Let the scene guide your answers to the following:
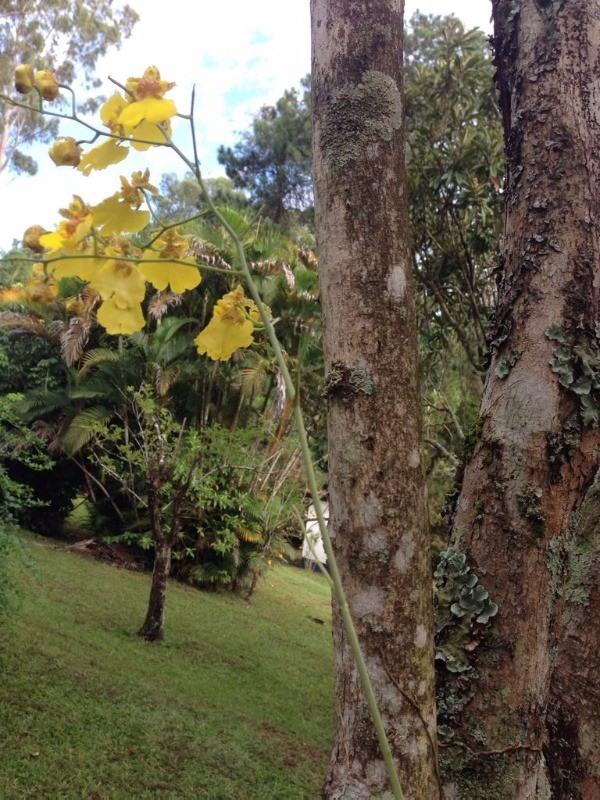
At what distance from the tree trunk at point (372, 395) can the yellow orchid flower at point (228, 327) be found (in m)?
0.30

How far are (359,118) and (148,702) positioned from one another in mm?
4189

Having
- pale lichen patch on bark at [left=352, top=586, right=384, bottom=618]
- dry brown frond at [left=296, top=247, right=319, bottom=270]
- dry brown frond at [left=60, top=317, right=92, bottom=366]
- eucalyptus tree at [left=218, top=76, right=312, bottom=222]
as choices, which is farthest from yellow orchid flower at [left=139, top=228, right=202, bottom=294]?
eucalyptus tree at [left=218, top=76, right=312, bottom=222]

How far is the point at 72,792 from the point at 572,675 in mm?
2700

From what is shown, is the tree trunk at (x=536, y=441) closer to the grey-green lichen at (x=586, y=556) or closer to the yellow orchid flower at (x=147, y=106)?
the grey-green lichen at (x=586, y=556)

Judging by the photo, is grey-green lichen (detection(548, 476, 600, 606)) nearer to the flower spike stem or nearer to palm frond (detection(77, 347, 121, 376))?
the flower spike stem

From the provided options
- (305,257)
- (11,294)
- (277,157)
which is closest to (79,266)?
(11,294)

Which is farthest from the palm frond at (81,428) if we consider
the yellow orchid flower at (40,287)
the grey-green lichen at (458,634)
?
the yellow orchid flower at (40,287)

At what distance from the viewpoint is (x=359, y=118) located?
2.83 ft

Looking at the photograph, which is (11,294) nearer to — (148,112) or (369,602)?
(369,602)

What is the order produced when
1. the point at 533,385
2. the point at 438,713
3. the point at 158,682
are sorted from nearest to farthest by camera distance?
the point at 438,713, the point at 533,385, the point at 158,682

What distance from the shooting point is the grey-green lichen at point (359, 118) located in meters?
0.86

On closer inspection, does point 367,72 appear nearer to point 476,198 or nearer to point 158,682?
point 158,682

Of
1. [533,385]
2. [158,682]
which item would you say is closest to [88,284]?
[533,385]

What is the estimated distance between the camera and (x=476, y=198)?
5625 mm
